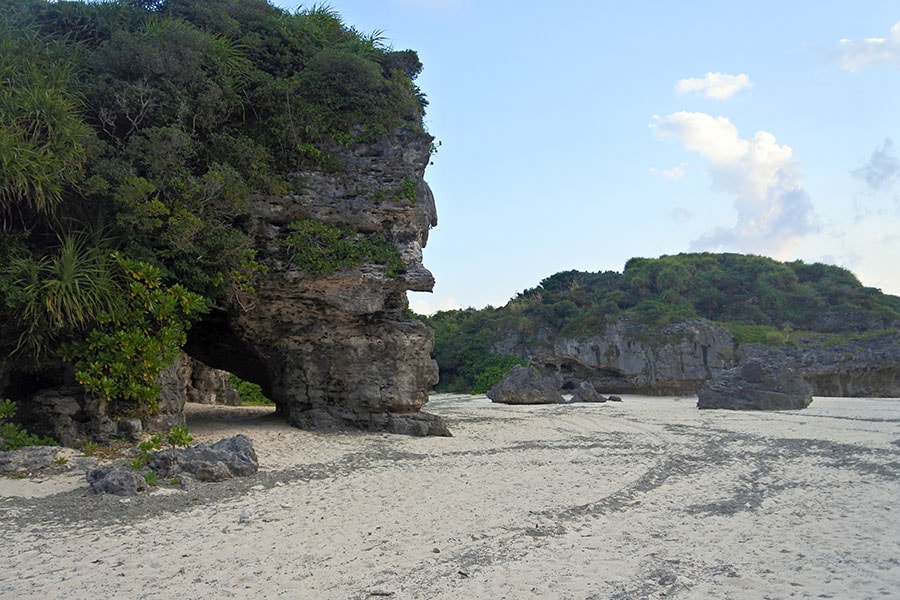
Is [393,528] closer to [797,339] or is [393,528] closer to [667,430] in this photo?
[667,430]

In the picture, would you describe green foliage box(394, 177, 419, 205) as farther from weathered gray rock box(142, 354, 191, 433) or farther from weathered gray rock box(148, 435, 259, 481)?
weathered gray rock box(148, 435, 259, 481)

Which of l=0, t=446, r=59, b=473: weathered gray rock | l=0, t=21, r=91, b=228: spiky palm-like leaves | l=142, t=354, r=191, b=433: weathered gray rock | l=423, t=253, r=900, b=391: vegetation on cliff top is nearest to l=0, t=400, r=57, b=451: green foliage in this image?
l=0, t=446, r=59, b=473: weathered gray rock

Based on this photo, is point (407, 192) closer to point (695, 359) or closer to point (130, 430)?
point (130, 430)

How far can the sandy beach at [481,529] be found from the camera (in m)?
4.48

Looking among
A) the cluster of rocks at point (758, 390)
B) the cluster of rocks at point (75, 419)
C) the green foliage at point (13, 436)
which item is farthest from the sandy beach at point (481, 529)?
the cluster of rocks at point (758, 390)

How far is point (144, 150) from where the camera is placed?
35.6 ft

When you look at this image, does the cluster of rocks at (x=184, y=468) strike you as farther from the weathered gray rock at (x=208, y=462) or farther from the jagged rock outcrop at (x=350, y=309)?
the jagged rock outcrop at (x=350, y=309)

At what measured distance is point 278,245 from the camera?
12.9 m

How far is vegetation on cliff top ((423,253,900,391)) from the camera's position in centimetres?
3359

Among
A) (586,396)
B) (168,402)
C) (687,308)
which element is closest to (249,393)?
(586,396)

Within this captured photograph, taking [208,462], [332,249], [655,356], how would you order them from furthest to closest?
[655,356], [332,249], [208,462]

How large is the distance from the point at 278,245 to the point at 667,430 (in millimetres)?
9521

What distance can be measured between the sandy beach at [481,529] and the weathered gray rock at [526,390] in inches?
539

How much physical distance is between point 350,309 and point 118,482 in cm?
652
